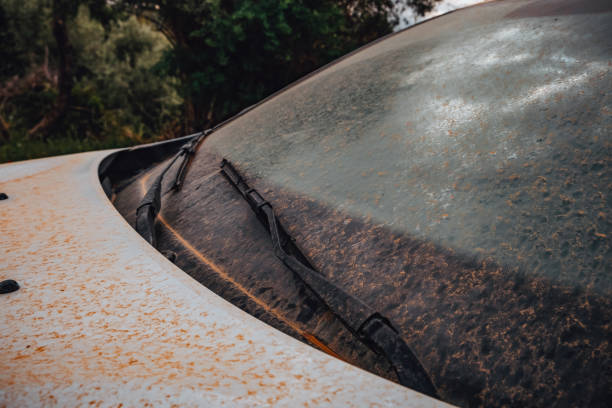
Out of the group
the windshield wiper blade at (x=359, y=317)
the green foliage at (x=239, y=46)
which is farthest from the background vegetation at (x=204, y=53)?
the windshield wiper blade at (x=359, y=317)

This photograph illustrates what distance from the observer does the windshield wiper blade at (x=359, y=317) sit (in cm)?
57

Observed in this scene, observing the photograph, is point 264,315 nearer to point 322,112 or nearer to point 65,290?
point 65,290

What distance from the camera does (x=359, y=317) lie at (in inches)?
25.3

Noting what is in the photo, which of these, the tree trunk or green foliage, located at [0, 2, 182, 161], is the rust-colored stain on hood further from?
the tree trunk

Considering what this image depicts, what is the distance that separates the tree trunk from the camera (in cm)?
928

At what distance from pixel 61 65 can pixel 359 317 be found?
1167 centimetres

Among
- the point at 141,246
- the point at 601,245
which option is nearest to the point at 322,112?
the point at 141,246

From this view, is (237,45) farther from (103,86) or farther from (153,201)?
(103,86)

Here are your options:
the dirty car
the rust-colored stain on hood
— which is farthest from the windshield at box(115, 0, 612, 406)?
the rust-colored stain on hood

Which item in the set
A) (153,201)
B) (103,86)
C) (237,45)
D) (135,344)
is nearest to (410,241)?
(135,344)

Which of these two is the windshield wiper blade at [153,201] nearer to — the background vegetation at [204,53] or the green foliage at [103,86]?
the background vegetation at [204,53]

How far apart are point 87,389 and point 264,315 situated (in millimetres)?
325

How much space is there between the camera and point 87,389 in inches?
18.2

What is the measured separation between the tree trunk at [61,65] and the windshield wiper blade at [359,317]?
1108 cm
